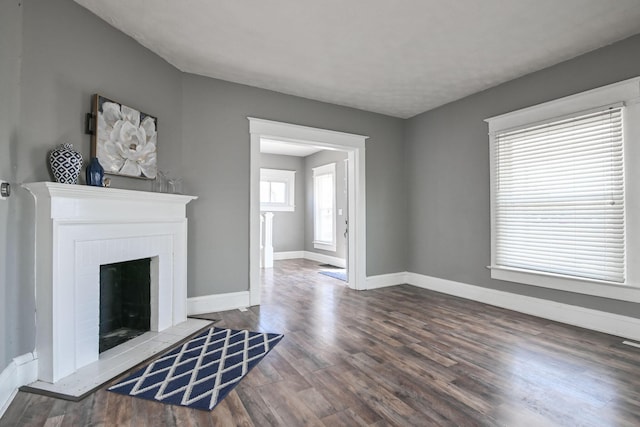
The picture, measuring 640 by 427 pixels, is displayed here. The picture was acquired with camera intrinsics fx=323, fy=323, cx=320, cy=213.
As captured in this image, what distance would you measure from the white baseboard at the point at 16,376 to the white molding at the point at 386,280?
3.73 metres

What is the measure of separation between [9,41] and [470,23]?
323 cm

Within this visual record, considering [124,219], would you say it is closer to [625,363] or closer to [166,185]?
[166,185]

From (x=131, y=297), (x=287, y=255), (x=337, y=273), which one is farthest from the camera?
(x=287, y=255)

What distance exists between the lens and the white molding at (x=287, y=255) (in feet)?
25.8

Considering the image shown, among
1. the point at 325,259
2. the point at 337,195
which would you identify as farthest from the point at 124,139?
the point at 325,259

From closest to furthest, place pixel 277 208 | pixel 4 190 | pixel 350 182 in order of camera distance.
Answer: pixel 4 190
pixel 350 182
pixel 277 208

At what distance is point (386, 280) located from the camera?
4.96m

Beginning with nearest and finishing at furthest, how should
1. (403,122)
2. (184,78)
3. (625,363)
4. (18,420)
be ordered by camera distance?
1. (18,420)
2. (625,363)
3. (184,78)
4. (403,122)

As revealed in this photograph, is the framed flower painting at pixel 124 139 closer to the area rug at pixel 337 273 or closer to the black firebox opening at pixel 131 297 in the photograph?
the black firebox opening at pixel 131 297

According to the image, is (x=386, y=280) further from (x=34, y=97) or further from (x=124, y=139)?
(x=34, y=97)

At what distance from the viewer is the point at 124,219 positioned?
252 centimetres

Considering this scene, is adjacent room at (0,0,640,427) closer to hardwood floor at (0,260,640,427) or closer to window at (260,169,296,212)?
hardwood floor at (0,260,640,427)

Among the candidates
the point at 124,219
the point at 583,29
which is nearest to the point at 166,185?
the point at 124,219

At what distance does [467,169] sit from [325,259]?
12.8 ft
